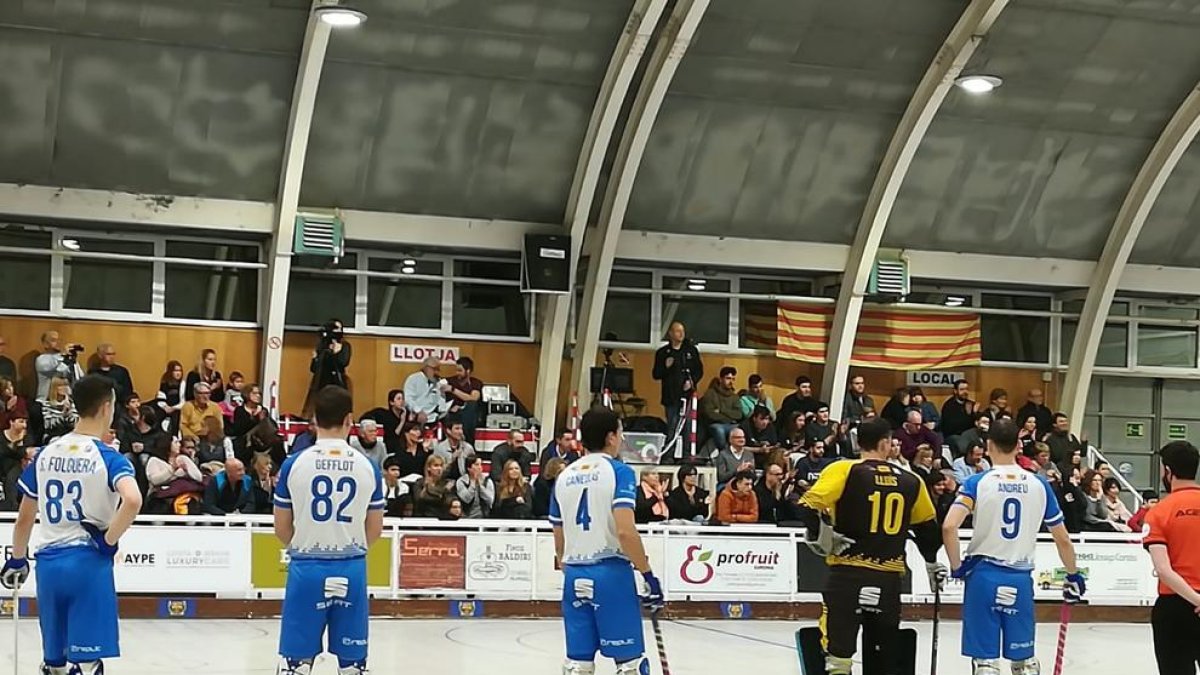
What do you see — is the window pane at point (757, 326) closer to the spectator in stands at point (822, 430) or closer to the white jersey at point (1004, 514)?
the spectator in stands at point (822, 430)

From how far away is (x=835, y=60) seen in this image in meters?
20.1

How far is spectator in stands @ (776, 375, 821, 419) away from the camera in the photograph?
Result: 21391 millimetres

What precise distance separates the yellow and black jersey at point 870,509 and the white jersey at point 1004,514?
590mm

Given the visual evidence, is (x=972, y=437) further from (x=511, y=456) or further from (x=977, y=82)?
(x=511, y=456)

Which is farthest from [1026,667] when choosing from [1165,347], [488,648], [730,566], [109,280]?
[1165,347]

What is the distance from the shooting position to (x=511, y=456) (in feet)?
60.5

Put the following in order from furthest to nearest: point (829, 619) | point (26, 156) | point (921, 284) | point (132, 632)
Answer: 1. point (921, 284)
2. point (26, 156)
3. point (132, 632)
4. point (829, 619)

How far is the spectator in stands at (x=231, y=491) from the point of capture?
54.4ft

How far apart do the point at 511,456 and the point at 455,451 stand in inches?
26.7

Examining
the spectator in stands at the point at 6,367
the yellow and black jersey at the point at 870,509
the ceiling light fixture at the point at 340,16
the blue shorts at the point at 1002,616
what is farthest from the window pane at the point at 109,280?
the blue shorts at the point at 1002,616

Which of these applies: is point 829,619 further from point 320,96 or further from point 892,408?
point 892,408

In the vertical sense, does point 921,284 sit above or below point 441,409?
above

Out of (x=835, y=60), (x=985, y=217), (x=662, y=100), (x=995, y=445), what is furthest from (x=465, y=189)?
(x=995, y=445)

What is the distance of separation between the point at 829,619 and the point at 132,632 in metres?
7.90
